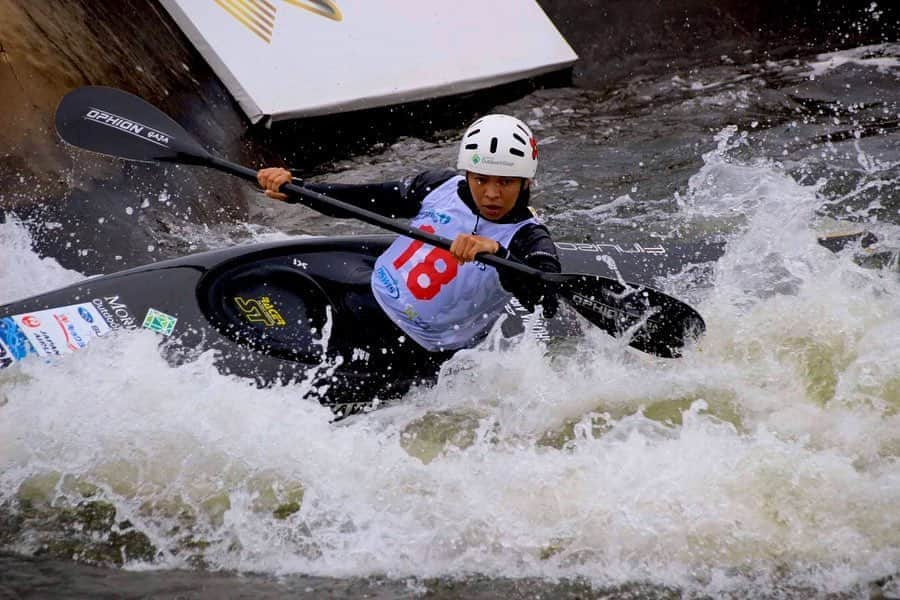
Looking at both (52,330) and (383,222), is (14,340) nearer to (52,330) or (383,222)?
(52,330)

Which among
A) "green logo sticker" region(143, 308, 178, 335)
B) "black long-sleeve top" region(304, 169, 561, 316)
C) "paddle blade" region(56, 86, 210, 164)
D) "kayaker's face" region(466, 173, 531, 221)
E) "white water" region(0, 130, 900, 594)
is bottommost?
"white water" region(0, 130, 900, 594)

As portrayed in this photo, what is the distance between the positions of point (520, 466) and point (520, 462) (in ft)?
0.09

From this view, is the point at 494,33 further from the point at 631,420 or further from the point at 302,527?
the point at 302,527

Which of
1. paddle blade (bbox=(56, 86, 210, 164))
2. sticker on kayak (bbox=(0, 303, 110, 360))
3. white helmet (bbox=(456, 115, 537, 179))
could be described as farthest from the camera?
paddle blade (bbox=(56, 86, 210, 164))

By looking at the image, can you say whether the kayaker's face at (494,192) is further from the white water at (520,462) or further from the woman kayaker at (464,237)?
the white water at (520,462)

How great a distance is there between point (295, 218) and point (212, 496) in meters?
3.66

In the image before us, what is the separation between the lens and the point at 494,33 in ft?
27.7

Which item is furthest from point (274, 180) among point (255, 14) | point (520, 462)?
point (255, 14)

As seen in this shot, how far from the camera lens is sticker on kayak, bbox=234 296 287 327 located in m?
4.06

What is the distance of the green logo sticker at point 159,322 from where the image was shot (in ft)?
12.8

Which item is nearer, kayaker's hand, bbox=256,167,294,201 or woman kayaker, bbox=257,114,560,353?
woman kayaker, bbox=257,114,560,353

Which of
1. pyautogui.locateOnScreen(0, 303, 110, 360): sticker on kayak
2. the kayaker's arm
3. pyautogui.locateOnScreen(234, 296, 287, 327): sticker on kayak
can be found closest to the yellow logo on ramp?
pyautogui.locateOnScreen(234, 296, 287, 327): sticker on kayak

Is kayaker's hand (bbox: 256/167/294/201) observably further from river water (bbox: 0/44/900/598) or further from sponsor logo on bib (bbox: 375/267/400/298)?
river water (bbox: 0/44/900/598)

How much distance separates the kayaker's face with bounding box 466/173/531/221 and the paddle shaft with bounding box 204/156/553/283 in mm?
218
